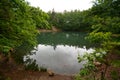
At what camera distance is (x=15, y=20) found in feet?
33.2

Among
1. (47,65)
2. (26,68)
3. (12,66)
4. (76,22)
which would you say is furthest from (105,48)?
(76,22)

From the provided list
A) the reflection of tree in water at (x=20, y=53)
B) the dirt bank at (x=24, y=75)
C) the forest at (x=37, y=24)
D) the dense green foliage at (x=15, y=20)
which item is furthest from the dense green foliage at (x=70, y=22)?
the dense green foliage at (x=15, y=20)

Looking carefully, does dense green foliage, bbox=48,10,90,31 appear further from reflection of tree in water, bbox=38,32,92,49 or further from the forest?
the forest

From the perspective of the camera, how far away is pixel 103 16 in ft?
52.8

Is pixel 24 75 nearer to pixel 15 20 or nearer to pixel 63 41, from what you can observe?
pixel 15 20

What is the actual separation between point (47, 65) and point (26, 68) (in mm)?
3334

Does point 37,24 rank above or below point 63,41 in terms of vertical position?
above

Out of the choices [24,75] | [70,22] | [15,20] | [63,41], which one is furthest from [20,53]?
[70,22]

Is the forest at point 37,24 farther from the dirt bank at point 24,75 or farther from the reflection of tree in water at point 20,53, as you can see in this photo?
the dirt bank at point 24,75

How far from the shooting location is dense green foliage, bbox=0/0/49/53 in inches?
353

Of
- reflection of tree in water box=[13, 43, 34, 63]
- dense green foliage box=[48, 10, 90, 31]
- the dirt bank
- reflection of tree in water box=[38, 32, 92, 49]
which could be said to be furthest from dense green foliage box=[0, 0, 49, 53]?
dense green foliage box=[48, 10, 90, 31]

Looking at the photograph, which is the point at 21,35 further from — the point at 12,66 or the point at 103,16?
the point at 103,16

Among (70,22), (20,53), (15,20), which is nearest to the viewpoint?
(15,20)

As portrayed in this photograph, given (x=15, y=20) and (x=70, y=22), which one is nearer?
(x=15, y=20)
